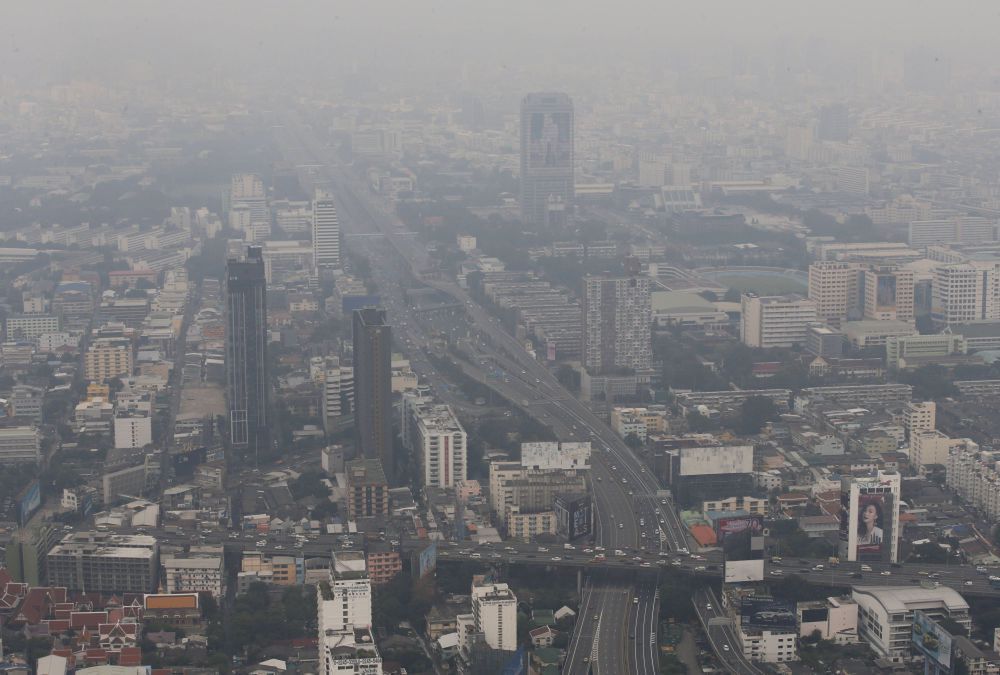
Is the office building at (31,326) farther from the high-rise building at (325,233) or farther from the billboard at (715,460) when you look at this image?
the billboard at (715,460)

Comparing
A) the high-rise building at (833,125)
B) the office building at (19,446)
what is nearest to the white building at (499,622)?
the office building at (19,446)

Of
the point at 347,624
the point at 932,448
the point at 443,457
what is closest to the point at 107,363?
the point at 443,457

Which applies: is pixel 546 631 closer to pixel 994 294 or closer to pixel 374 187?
pixel 994 294

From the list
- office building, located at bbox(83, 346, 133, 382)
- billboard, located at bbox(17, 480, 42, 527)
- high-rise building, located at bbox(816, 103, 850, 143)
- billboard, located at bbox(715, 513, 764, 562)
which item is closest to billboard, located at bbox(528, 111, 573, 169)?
high-rise building, located at bbox(816, 103, 850, 143)

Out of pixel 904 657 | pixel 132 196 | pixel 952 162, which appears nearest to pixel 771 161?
pixel 952 162

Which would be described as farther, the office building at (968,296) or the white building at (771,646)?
the office building at (968,296)

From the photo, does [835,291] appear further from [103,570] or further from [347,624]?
[347,624]
